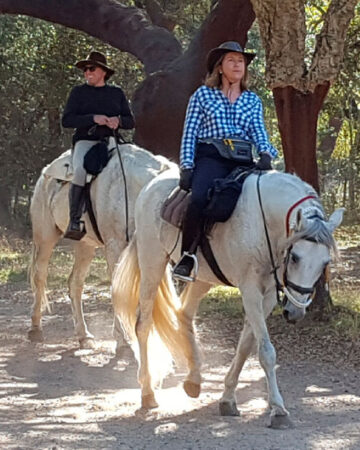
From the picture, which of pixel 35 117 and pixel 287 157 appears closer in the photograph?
pixel 287 157

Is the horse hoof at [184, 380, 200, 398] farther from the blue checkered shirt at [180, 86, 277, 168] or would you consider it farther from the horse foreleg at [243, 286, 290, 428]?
the blue checkered shirt at [180, 86, 277, 168]

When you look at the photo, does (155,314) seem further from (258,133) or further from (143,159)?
(143,159)

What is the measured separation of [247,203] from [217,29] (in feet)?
18.3

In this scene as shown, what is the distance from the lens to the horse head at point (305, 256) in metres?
5.29

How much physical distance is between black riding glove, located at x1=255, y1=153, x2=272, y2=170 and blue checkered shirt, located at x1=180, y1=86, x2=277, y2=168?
82 mm

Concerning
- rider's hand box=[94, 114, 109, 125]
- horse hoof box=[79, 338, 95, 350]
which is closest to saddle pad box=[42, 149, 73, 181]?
rider's hand box=[94, 114, 109, 125]

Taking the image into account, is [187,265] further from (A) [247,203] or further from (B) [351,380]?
(B) [351,380]

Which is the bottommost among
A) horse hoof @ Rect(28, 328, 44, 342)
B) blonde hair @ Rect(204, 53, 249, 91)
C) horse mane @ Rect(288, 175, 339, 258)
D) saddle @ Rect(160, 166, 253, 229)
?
horse hoof @ Rect(28, 328, 44, 342)

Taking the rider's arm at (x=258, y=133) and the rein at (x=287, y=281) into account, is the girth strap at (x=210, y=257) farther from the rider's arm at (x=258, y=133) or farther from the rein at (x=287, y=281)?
the rider's arm at (x=258, y=133)

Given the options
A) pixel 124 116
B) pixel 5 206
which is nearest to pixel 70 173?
pixel 124 116

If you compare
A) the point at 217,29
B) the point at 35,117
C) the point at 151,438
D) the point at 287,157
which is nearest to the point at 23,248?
the point at 35,117

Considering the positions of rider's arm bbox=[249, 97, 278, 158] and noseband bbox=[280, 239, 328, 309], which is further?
rider's arm bbox=[249, 97, 278, 158]

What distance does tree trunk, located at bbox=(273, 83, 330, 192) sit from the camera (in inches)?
363

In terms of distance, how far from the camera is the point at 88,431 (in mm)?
5672
